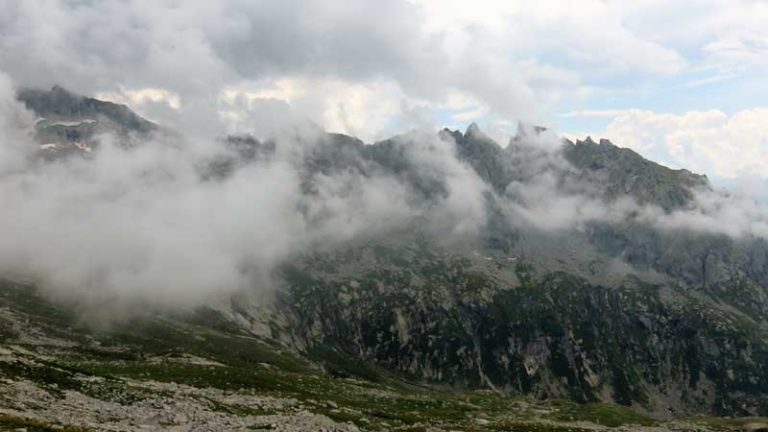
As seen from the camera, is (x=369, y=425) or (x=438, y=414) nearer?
(x=369, y=425)

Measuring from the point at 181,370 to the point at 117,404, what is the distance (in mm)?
69312

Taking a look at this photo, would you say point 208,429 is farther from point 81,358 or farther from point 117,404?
point 81,358

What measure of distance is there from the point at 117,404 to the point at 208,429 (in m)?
16.9

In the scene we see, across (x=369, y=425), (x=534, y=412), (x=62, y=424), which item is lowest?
(x=534, y=412)

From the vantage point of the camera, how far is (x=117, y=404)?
8375 cm

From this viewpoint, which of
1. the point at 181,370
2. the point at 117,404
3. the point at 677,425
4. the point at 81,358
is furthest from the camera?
the point at 81,358

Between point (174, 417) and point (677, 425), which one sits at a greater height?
point (174, 417)

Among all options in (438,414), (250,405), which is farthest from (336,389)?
(250,405)

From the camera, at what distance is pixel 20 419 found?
2226 inches

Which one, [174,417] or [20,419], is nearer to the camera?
[20,419]

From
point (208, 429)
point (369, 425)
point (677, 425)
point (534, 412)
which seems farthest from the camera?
point (534, 412)

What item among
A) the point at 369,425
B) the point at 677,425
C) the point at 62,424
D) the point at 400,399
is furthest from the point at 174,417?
the point at 677,425

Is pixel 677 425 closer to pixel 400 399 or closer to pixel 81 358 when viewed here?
pixel 400 399

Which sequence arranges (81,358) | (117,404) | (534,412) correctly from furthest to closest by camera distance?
(534,412) → (81,358) → (117,404)
